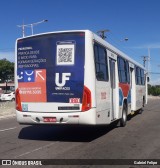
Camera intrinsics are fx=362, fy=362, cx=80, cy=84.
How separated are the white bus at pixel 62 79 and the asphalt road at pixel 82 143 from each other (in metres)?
0.69

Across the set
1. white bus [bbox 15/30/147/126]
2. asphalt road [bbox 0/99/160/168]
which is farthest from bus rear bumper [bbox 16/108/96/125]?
asphalt road [bbox 0/99/160/168]

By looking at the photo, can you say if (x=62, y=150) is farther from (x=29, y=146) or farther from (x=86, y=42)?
(x=86, y=42)

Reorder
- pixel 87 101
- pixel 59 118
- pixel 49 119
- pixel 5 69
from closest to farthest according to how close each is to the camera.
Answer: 1. pixel 87 101
2. pixel 59 118
3. pixel 49 119
4. pixel 5 69

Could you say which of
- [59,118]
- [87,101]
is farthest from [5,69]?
[87,101]

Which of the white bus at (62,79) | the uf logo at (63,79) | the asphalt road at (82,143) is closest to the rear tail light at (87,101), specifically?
the white bus at (62,79)

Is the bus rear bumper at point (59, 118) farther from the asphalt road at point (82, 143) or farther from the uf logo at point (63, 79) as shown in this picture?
the uf logo at point (63, 79)

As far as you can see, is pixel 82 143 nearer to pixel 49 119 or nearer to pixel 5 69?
pixel 49 119

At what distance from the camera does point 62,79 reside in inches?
422

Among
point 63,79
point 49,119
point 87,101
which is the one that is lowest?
point 49,119

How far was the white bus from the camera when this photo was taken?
10492 mm

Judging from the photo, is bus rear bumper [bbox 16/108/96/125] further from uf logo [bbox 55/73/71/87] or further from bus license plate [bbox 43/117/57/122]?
uf logo [bbox 55/73/71/87]

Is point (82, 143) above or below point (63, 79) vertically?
below

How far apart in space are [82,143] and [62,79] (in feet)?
6.58

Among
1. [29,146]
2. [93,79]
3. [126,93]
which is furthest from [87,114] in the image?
[126,93]
